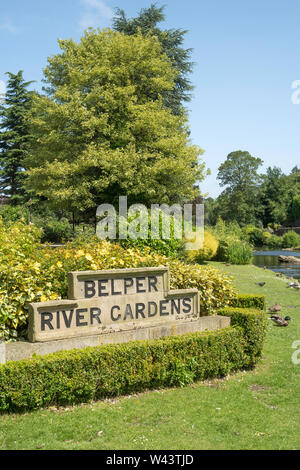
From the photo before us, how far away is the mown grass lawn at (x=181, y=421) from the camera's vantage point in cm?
474

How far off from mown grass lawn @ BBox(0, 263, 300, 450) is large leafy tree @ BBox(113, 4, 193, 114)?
2510cm

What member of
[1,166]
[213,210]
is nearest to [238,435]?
[1,166]

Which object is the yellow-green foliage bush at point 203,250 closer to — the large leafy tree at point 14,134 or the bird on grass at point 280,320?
the bird on grass at point 280,320

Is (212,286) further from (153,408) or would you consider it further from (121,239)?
(121,239)

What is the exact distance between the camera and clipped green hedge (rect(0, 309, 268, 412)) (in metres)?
5.31

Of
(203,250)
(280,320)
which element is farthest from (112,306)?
(203,250)

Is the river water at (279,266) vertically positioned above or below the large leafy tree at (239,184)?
below

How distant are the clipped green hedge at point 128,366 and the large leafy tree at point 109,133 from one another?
49.9ft

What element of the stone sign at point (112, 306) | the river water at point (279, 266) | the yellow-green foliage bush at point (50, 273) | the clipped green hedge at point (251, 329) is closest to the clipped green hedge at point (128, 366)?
the clipped green hedge at point (251, 329)

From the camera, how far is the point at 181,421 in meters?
5.32

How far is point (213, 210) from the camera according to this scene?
2879 inches

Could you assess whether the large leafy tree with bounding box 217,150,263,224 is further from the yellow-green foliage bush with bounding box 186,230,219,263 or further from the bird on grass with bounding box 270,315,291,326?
the bird on grass with bounding box 270,315,291,326

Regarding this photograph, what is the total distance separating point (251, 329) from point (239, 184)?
215ft

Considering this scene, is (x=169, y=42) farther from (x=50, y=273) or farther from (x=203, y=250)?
(x=50, y=273)
